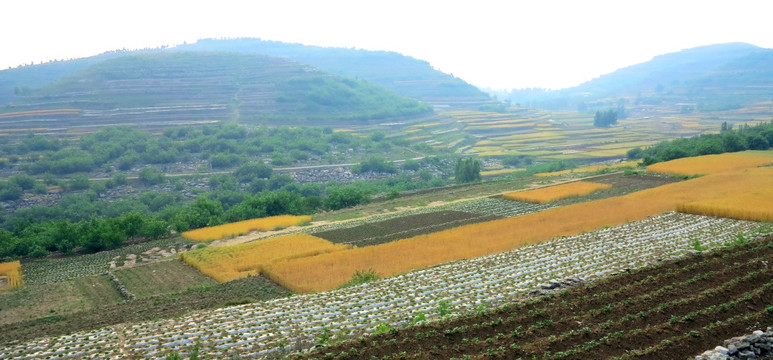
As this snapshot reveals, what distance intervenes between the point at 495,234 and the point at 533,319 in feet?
57.2

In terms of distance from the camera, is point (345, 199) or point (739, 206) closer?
point (739, 206)

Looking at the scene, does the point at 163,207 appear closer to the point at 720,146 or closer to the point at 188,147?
the point at 188,147

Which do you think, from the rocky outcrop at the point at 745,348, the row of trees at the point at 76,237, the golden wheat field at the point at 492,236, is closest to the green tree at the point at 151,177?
the row of trees at the point at 76,237

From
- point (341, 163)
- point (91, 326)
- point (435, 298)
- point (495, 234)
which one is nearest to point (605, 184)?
point (495, 234)

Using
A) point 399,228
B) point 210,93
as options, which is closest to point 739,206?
point 399,228

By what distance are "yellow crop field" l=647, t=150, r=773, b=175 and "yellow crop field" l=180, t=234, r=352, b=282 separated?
3197 cm

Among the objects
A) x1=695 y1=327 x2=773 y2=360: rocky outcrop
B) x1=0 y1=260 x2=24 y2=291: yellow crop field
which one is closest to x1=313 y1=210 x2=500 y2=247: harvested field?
x1=0 y1=260 x2=24 y2=291: yellow crop field

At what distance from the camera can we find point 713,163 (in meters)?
54.2

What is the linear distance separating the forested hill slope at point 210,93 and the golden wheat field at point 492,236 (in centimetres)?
8243

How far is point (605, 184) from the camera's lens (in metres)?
49.2

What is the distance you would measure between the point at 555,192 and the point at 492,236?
15558mm

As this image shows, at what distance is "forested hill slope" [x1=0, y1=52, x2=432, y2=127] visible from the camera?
10800 centimetres

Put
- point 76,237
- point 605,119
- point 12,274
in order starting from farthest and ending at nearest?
point 605,119 → point 76,237 → point 12,274

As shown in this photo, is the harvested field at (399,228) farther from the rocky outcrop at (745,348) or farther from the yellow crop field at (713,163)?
the rocky outcrop at (745,348)
